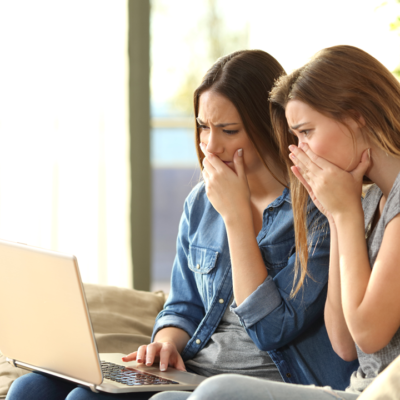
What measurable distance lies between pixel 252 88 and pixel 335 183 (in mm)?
376

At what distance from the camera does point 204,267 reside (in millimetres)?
1425

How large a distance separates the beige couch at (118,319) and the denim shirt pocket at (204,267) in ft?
1.13

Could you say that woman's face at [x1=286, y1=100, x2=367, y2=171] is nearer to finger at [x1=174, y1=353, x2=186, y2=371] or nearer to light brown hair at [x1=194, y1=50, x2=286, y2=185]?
light brown hair at [x1=194, y1=50, x2=286, y2=185]

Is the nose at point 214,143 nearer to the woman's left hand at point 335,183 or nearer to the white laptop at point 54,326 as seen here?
the woman's left hand at point 335,183

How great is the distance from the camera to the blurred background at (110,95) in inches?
107

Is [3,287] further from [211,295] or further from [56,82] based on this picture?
[56,82]

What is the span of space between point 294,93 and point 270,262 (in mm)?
427

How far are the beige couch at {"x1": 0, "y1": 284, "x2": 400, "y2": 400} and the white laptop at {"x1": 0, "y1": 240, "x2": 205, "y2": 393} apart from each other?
0.28m

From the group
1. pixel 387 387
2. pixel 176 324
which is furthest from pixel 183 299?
pixel 387 387

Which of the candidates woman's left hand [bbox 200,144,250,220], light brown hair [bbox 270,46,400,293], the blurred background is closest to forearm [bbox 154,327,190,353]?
woman's left hand [bbox 200,144,250,220]

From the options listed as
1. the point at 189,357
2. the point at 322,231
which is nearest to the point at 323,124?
the point at 322,231

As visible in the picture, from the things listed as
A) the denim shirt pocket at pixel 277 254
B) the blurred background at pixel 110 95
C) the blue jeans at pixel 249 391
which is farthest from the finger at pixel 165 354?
the blurred background at pixel 110 95

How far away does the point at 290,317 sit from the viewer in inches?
48.5

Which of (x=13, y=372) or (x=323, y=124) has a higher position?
(x=323, y=124)
